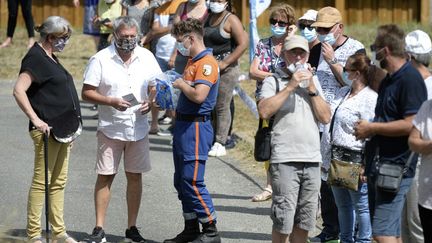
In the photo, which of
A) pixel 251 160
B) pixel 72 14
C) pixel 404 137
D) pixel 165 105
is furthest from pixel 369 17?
pixel 404 137

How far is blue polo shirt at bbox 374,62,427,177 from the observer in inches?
275

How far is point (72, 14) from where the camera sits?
21.0 meters

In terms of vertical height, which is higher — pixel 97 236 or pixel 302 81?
pixel 302 81

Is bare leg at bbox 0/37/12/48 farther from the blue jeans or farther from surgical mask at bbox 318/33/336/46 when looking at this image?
the blue jeans

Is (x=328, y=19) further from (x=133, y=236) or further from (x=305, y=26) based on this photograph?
(x=133, y=236)

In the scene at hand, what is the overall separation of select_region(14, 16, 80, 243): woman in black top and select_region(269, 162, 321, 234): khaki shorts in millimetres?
1813

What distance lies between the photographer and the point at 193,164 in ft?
28.4

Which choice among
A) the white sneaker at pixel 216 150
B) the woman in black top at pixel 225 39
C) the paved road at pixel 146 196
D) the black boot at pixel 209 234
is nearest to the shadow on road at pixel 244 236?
the paved road at pixel 146 196

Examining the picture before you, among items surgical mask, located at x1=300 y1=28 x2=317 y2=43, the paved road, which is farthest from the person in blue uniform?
surgical mask, located at x1=300 y1=28 x2=317 y2=43

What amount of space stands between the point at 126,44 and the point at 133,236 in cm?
161


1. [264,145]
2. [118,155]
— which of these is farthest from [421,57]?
[118,155]

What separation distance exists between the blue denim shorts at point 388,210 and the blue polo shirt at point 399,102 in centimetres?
13

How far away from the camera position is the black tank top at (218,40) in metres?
11.5

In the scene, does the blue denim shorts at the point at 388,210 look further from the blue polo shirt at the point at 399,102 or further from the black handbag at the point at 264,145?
the black handbag at the point at 264,145
